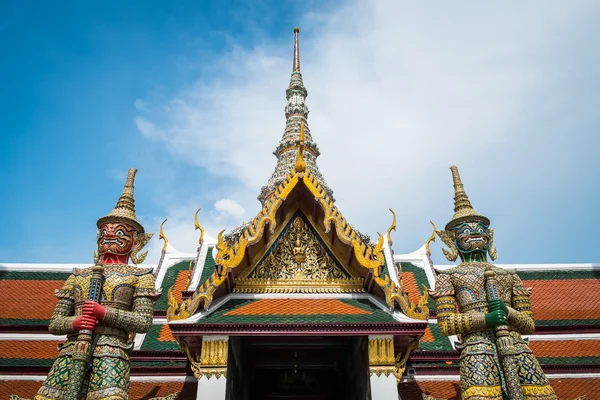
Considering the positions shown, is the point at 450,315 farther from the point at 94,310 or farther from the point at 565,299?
the point at 565,299

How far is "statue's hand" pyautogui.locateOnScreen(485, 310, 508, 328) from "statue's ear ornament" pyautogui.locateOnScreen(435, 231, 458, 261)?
1.26 m

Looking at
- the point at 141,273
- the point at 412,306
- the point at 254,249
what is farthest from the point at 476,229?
the point at 141,273

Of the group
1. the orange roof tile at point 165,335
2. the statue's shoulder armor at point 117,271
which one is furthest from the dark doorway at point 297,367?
the statue's shoulder armor at point 117,271

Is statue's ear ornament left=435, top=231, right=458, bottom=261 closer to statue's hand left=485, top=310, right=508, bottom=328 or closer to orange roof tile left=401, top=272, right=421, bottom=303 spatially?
statue's hand left=485, top=310, right=508, bottom=328

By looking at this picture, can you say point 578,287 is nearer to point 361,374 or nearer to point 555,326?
point 555,326

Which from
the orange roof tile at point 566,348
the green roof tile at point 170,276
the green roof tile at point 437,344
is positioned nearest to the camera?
the green roof tile at point 437,344

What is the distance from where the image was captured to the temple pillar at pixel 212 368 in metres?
6.21

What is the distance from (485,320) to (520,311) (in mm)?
781

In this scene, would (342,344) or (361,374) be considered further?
(342,344)

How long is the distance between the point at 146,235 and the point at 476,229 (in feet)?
15.2

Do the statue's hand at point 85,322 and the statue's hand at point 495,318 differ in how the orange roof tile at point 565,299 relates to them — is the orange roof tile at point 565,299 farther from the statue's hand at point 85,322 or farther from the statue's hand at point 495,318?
the statue's hand at point 85,322

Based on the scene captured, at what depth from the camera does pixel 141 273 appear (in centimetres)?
661

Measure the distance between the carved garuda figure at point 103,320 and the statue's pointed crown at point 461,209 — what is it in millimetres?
4183

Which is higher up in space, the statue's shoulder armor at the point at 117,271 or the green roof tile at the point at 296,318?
the statue's shoulder armor at the point at 117,271
